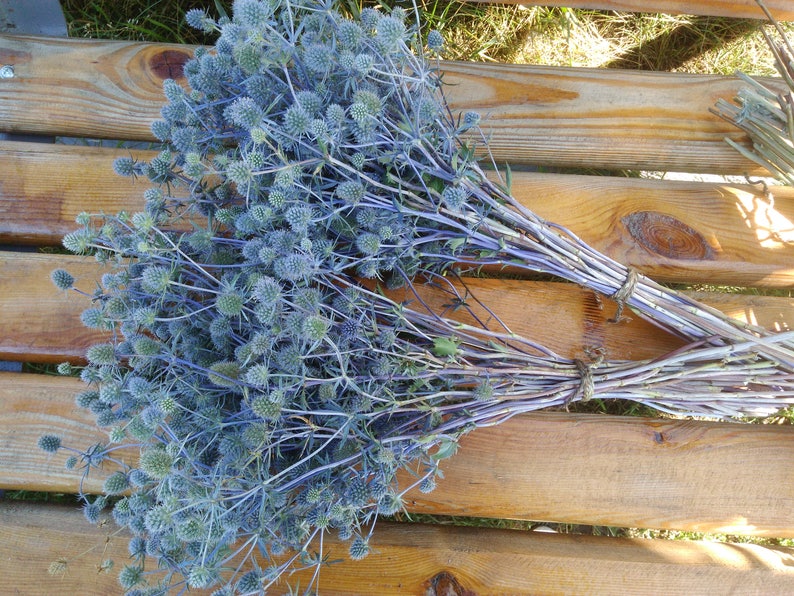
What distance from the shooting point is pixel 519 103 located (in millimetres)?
1272

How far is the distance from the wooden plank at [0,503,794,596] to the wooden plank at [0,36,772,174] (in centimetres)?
81

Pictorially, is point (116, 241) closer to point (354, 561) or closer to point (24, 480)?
point (24, 480)

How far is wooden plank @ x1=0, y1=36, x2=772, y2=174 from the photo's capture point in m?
1.26

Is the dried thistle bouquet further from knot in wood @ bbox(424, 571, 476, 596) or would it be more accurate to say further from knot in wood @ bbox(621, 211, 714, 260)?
knot in wood @ bbox(424, 571, 476, 596)

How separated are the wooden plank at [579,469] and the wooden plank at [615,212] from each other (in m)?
0.32

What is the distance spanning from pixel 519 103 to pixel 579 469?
766mm

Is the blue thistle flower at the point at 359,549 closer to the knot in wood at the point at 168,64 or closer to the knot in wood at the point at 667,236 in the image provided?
the knot in wood at the point at 667,236

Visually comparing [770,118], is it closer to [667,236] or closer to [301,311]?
[667,236]

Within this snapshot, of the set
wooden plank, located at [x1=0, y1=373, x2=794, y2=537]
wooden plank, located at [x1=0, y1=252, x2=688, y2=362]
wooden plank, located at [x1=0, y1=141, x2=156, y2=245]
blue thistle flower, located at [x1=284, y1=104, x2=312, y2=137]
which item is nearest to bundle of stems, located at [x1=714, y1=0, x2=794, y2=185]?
wooden plank, located at [x1=0, y1=252, x2=688, y2=362]

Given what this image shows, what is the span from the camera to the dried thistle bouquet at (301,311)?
2.72 ft

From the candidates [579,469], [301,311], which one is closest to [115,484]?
[301,311]

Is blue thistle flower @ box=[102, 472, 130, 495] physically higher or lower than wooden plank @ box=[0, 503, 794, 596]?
higher

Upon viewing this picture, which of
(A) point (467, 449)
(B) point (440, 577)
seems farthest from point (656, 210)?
(B) point (440, 577)

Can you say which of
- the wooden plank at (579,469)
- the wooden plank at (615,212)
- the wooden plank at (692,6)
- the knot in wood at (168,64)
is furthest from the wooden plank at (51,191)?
the wooden plank at (692,6)
